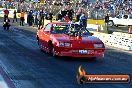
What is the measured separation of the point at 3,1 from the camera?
59.3m

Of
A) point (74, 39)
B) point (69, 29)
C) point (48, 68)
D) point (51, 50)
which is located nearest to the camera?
point (48, 68)

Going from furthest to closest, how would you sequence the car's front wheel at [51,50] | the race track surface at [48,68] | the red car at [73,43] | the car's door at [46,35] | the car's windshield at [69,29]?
the car's door at [46,35], the car's windshield at [69,29], the car's front wheel at [51,50], the red car at [73,43], the race track surface at [48,68]

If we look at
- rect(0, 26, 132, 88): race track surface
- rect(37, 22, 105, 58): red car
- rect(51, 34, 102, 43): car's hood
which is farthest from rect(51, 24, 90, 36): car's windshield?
rect(0, 26, 132, 88): race track surface

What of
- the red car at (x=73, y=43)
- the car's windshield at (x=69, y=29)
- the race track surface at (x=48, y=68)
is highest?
the car's windshield at (x=69, y=29)

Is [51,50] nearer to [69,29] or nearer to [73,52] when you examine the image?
[69,29]

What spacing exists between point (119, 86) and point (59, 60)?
496 centimetres

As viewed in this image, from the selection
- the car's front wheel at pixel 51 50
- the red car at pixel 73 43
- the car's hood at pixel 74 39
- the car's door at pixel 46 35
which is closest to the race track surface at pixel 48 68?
the car's front wheel at pixel 51 50

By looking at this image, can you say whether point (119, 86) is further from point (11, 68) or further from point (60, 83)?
point (11, 68)

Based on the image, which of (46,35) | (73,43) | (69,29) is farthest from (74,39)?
(46,35)

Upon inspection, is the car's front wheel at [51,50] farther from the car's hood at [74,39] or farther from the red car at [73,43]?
the car's hood at [74,39]

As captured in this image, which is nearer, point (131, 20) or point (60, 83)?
point (60, 83)

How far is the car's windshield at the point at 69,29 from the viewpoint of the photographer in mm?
14945

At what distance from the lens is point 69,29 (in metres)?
15.2

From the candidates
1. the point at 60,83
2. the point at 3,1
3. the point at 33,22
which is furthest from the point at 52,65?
the point at 3,1
